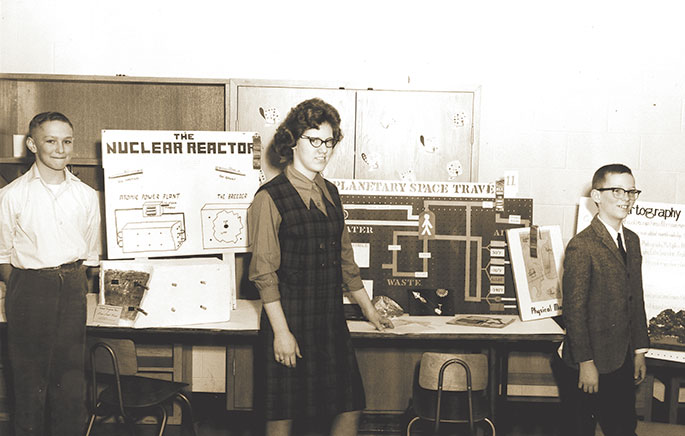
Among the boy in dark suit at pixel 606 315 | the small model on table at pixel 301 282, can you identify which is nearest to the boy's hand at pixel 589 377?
the boy in dark suit at pixel 606 315

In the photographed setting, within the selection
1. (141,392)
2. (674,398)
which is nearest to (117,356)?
(141,392)

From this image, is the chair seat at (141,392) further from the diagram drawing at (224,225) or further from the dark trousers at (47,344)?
the diagram drawing at (224,225)

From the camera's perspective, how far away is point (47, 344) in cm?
267

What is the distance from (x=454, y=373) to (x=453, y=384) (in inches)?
1.7

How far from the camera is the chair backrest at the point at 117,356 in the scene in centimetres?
256

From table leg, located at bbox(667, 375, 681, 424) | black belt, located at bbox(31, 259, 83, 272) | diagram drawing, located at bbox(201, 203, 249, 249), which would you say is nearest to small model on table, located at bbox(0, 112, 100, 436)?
black belt, located at bbox(31, 259, 83, 272)

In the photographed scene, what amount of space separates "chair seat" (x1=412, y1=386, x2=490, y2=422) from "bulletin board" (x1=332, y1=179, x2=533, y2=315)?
1.74 feet

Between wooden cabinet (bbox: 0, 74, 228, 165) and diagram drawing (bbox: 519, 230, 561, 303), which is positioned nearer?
diagram drawing (bbox: 519, 230, 561, 303)

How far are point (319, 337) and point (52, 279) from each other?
1.15 meters

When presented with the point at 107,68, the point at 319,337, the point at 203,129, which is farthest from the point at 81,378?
the point at 107,68

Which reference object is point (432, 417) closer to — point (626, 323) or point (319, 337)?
point (319, 337)

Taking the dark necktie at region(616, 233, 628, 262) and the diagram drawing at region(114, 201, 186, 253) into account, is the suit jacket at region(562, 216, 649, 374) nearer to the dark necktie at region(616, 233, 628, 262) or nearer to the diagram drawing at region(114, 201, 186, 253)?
the dark necktie at region(616, 233, 628, 262)

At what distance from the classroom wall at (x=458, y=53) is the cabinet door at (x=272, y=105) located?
268 millimetres

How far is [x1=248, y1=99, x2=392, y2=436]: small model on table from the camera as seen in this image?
2.30 metres
